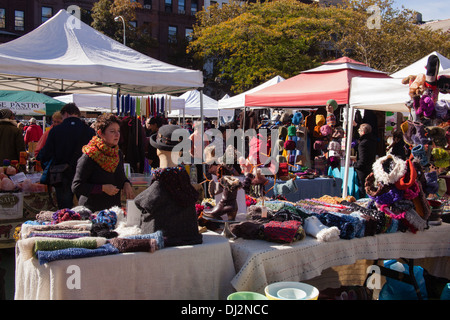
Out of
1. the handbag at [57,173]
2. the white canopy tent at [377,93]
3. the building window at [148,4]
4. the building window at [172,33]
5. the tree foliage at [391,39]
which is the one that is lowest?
the handbag at [57,173]

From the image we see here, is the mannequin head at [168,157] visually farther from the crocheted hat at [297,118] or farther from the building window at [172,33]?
the building window at [172,33]

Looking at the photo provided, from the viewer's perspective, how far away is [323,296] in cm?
267

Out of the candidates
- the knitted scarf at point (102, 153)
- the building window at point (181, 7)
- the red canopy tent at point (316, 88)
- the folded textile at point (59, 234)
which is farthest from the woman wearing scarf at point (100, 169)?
the building window at point (181, 7)

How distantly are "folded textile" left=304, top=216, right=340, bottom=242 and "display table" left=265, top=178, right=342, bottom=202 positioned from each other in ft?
9.29

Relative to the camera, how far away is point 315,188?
19.1 feet

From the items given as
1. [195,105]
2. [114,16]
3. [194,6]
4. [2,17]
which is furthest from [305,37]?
[2,17]

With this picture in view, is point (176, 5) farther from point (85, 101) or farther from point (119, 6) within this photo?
point (85, 101)

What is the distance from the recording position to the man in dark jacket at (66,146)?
387 cm

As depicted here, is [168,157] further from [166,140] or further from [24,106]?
[24,106]

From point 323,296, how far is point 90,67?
11.4 feet

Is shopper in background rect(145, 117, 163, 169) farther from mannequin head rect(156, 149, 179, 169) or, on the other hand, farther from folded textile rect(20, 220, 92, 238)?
folded textile rect(20, 220, 92, 238)

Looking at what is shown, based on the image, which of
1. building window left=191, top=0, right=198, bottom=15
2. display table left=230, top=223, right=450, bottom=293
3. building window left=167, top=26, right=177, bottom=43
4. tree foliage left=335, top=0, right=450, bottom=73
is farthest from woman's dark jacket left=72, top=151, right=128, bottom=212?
building window left=191, top=0, right=198, bottom=15
